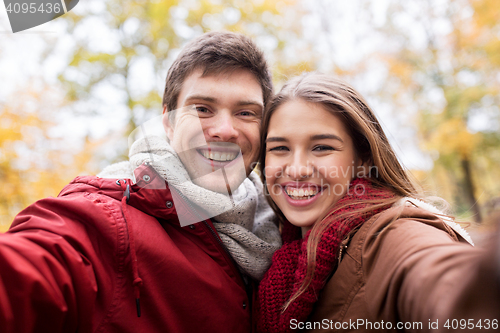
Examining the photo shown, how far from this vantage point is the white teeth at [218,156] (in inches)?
87.0

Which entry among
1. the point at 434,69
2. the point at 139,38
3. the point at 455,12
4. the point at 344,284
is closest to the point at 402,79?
the point at 434,69

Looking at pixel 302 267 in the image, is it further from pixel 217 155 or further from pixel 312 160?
pixel 217 155

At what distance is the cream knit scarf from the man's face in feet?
0.40

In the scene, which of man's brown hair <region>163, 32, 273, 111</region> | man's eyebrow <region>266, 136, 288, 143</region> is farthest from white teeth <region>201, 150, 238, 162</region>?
man's brown hair <region>163, 32, 273, 111</region>

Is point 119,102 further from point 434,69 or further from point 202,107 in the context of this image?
point 434,69

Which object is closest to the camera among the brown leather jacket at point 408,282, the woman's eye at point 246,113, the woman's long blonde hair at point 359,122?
the brown leather jacket at point 408,282

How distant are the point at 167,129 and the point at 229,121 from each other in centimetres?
50

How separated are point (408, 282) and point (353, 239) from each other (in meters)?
0.47

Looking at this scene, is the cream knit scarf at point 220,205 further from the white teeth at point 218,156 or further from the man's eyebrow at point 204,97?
the man's eyebrow at point 204,97

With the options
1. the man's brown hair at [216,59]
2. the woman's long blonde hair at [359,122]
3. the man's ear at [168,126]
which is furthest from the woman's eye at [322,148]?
the man's ear at [168,126]

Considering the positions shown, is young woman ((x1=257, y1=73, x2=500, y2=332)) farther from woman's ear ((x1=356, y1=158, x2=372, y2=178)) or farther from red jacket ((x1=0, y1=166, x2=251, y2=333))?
red jacket ((x1=0, y1=166, x2=251, y2=333))

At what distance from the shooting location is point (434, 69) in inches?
418

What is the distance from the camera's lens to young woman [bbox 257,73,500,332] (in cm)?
98

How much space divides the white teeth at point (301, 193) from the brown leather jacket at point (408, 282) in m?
0.40
